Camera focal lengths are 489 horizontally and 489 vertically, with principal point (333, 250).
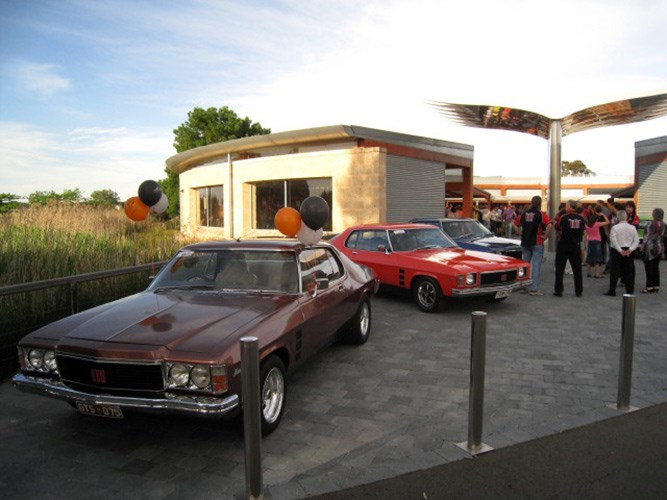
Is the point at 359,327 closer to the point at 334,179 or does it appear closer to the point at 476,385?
the point at 476,385

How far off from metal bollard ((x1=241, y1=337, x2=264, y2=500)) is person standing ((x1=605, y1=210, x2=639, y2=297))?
28.2 feet

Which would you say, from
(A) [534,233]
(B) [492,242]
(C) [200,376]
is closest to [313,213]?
(C) [200,376]

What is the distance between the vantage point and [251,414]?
2828mm

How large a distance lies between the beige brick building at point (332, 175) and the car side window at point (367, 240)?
27.3 feet

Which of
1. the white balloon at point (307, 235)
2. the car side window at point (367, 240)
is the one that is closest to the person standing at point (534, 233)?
the car side window at point (367, 240)

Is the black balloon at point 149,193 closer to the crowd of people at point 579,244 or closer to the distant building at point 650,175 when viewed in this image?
the crowd of people at point 579,244

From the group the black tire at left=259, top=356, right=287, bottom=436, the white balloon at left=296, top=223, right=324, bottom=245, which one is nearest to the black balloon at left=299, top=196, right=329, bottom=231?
the white balloon at left=296, top=223, right=324, bottom=245

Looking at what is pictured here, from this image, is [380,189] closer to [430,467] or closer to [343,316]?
[343,316]

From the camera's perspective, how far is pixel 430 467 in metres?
3.25

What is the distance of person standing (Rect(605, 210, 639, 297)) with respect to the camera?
909 centimetres

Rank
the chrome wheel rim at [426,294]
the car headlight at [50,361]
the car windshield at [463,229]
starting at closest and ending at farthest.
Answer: the car headlight at [50,361] → the chrome wheel rim at [426,294] → the car windshield at [463,229]

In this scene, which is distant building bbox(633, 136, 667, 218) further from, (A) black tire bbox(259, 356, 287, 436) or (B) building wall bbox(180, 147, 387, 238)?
(A) black tire bbox(259, 356, 287, 436)

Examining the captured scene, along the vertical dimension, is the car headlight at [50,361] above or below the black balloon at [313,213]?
below

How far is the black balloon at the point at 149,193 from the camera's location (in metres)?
6.39
